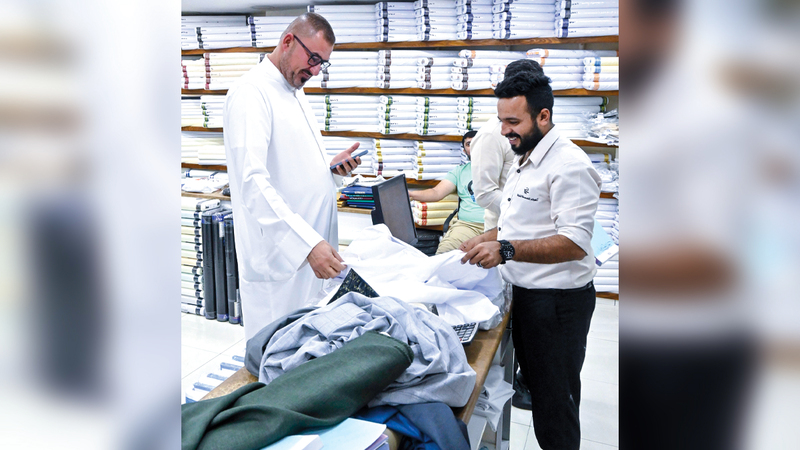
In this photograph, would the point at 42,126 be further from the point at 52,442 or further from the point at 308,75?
the point at 308,75

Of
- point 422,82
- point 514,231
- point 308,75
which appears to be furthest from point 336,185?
point 422,82

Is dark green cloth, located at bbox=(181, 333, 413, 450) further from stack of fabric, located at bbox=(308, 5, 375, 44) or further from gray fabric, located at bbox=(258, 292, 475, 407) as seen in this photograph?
stack of fabric, located at bbox=(308, 5, 375, 44)

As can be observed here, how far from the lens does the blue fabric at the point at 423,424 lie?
106 cm

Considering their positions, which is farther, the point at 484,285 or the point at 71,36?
the point at 484,285

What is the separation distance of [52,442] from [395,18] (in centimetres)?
494

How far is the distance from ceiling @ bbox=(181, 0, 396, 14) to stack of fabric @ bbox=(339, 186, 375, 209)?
1681mm

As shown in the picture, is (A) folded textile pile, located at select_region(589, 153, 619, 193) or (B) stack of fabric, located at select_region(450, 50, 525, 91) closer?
(A) folded textile pile, located at select_region(589, 153, 619, 193)

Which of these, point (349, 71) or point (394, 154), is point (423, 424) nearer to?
point (394, 154)

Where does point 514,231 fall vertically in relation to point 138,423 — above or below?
below

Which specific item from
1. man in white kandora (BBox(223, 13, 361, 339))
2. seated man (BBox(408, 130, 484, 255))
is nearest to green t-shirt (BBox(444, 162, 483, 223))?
seated man (BBox(408, 130, 484, 255))

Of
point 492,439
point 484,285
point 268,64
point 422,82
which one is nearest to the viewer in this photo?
point 484,285

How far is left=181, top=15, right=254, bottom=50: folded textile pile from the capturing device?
532cm

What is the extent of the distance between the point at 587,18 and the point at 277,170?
10.1 feet

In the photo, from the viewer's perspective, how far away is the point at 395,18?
4.78 meters
